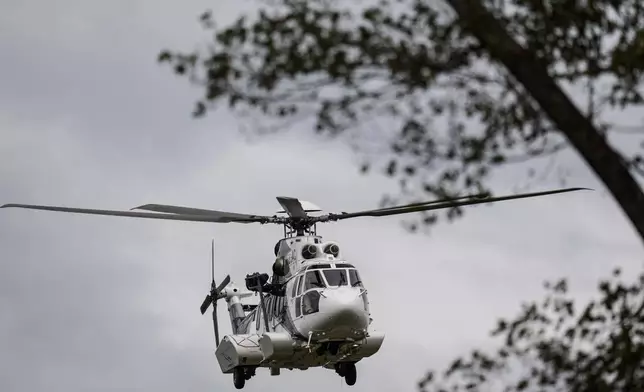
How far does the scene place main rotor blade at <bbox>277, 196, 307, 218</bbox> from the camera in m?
38.2

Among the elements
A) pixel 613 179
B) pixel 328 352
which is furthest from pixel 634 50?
pixel 328 352

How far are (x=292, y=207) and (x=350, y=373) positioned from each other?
493 cm

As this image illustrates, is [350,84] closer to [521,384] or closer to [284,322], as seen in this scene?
[521,384]

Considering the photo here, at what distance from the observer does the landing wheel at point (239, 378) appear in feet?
126

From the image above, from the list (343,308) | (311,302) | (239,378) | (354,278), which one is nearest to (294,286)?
(311,302)

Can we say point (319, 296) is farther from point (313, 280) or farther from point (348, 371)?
point (348, 371)

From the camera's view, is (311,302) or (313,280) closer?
(311,302)

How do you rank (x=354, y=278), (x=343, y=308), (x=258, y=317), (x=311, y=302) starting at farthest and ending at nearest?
(x=258, y=317)
(x=354, y=278)
(x=311, y=302)
(x=343, y=308)

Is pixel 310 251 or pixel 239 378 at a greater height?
pixel 310 251

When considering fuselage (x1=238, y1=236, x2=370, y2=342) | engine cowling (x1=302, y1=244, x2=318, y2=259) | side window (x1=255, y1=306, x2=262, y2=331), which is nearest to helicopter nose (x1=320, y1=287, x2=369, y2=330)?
fuselage (x1=238, y1=236, x2=370, y2=342)

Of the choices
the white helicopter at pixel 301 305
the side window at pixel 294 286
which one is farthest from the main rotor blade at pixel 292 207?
the side window at pixel 294 286

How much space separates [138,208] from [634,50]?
989 inches

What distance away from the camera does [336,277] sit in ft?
114

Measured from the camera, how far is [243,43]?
12039 mm
